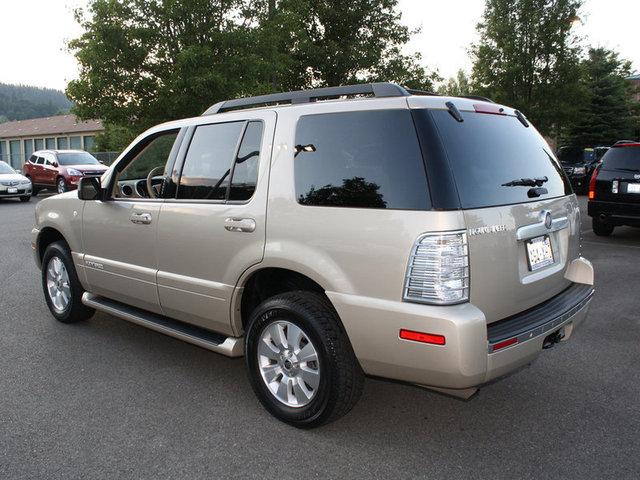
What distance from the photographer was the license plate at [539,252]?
9.93 feet

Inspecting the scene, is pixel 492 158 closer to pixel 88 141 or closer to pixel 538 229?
pixel 538 229

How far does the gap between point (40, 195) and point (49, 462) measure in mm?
22875

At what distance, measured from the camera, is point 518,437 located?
10.2 ft

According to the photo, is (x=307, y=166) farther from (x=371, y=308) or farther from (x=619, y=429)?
(x=619, y=429)

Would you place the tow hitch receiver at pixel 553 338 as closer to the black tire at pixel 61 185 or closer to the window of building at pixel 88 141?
the black tire at pixel 61 185

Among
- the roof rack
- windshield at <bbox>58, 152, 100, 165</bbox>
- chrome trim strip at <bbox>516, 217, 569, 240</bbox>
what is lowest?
windshield at <bbox>58, 152, 100, 165</bbox>

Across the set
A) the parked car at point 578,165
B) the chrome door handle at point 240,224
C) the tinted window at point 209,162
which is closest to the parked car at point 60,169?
the parked car at point 578,165

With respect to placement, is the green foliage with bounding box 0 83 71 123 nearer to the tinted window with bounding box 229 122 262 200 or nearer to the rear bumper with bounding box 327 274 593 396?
the tinted window with bounding box 229 122 262 200

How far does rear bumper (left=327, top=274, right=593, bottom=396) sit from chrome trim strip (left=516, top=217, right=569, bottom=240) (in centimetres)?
45

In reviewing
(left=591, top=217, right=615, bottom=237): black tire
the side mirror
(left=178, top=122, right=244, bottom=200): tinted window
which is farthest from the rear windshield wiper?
(left=591, top=217, right=615, bottom=237): black tire

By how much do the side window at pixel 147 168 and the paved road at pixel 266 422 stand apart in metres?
1.26

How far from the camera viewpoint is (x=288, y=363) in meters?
3.23

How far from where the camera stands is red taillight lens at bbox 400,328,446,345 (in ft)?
8.53

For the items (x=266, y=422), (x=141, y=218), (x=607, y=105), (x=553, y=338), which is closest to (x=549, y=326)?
(x=553, y=338)
